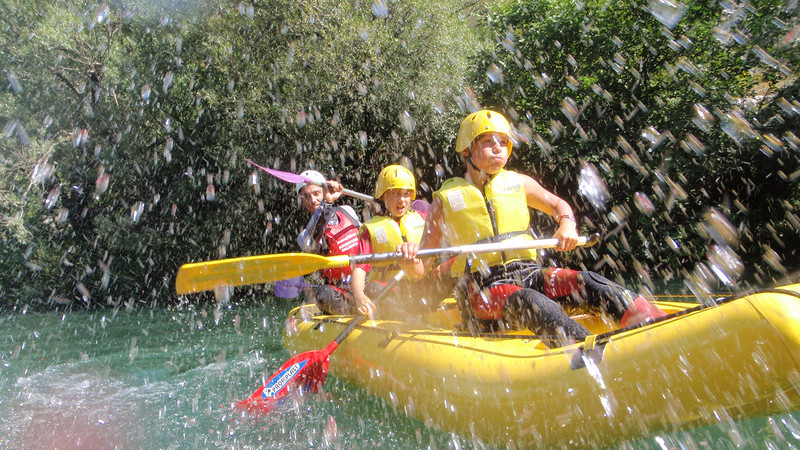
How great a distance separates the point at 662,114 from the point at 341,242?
17.5 feet

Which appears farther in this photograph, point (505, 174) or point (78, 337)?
point (78, 337)

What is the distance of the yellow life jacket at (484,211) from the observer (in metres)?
3.49

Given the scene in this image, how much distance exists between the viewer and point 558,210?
3.59 metres

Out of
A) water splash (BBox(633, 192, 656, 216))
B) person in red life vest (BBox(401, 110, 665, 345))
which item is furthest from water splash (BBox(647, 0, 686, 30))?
person in red life vest (BBox(401, 110, 665, 345))

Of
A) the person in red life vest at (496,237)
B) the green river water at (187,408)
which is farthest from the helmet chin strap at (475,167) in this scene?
the green river water at (187,408)

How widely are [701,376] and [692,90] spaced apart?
6319 mm

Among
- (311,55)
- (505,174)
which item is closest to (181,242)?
(311,55)

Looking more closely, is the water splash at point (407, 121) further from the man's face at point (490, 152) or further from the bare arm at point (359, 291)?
the man's face at point (490, 152)

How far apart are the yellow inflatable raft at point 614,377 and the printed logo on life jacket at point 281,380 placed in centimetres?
98

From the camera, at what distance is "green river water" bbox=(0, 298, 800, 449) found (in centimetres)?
313

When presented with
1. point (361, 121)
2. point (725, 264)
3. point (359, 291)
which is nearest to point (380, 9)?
point (361, 121)

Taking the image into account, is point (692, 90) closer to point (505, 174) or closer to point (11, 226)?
point (505, 174)

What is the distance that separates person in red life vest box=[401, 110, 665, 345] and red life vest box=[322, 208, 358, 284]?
185 centimetres

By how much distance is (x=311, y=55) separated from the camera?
409 inches
